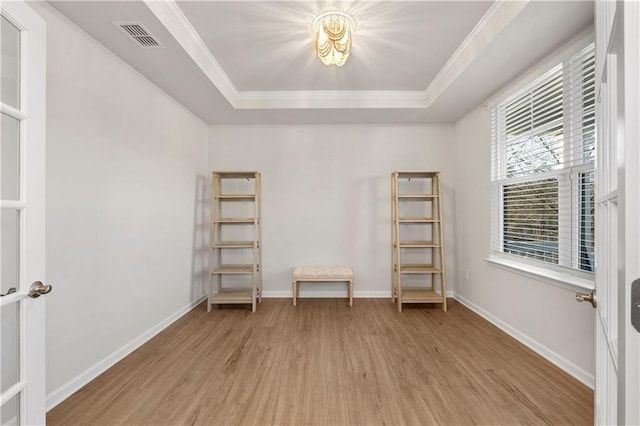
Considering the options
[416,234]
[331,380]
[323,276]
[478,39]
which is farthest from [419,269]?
[478,39]

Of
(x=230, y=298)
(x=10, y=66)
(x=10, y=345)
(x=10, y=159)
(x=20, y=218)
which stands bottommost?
(x=230, y=298)

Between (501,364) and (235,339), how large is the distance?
7.42 feet

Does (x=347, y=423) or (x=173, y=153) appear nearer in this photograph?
(x=347, y=423)

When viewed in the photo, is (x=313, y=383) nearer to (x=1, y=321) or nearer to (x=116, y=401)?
(x=116, y=401)

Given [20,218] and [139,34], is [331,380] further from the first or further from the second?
[139,34]

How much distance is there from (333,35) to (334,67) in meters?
0.82

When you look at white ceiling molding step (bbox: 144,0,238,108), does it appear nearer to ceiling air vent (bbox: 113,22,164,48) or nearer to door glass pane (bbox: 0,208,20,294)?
ceiling air vent (bbox: 113,22,164,48)

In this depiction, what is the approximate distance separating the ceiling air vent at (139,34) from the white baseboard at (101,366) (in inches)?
93.7

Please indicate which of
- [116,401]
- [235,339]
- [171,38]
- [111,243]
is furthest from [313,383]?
[171,38]

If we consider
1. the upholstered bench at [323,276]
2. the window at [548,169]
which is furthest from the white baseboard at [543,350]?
the upholstered bench at [323,276]

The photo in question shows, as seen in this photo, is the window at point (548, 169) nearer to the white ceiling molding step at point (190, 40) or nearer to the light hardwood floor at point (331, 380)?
the light hardwood floor at point (331, 380)

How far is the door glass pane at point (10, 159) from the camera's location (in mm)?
1241

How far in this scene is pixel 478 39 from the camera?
236 centimetres

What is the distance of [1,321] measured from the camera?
122cm
